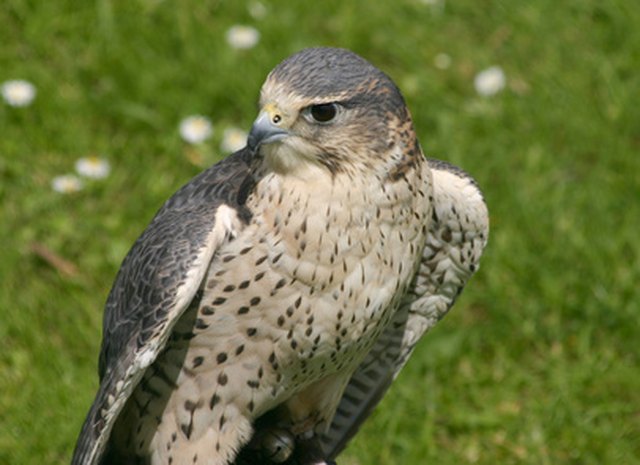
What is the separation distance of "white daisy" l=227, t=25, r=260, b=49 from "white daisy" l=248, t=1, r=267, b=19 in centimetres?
14

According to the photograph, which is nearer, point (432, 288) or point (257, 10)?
point (432, 288)

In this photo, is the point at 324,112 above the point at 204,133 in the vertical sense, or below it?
above

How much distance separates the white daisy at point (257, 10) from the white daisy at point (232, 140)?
84cm

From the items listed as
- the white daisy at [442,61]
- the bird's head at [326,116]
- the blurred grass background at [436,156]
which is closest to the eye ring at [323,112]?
the bird's head at [326,116]

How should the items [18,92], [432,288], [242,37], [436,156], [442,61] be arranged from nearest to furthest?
[432,288]
[436,156]
[18,92]
[242,37]
[442,61]

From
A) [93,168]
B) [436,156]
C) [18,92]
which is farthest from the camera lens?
[18,92]

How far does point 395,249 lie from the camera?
381 centimetres

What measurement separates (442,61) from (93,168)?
6.74 ft

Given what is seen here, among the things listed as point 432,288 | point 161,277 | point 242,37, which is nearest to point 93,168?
point 242,37

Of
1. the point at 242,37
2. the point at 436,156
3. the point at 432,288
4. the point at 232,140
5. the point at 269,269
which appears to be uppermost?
the point at 269,269

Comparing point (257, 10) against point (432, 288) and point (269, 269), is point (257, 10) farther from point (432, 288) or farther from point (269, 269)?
point (269, 269)

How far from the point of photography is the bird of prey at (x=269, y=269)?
11.9 feet

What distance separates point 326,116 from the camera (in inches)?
142

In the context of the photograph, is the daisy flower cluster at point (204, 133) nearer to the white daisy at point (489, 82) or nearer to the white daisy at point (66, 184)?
the white daisy at point (66, 184)
